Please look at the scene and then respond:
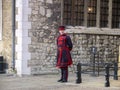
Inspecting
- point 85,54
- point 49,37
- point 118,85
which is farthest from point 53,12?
point 118,85

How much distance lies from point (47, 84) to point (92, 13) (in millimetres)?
4714

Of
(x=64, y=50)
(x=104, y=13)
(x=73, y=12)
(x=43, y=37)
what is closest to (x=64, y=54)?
(x=64, y=50)

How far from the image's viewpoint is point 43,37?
15008mm

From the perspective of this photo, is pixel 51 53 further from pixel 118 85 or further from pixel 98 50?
pixel 118 85

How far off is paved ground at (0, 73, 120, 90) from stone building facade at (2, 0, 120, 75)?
0.81 metres

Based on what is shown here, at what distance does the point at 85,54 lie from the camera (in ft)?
51.4

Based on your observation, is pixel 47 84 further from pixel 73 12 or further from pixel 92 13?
pixel 92 13

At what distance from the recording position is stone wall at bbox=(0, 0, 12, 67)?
16.0 metres

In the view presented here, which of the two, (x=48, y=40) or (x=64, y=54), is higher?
(x=48, y=40)

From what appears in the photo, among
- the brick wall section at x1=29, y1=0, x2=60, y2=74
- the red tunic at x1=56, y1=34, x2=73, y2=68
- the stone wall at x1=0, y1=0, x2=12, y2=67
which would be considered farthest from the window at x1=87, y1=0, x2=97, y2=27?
the red tunic at x1=56, y1=34, x2=73, y2=68

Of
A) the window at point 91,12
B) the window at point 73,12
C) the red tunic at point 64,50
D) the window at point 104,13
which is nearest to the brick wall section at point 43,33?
the window at point 73,12

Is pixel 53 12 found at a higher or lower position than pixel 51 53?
higher

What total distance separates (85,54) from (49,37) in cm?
165

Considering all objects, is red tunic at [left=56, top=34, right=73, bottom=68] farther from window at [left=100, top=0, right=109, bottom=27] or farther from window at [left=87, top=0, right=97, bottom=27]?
window at [left=100, top=0, right=109, bottom=27]
